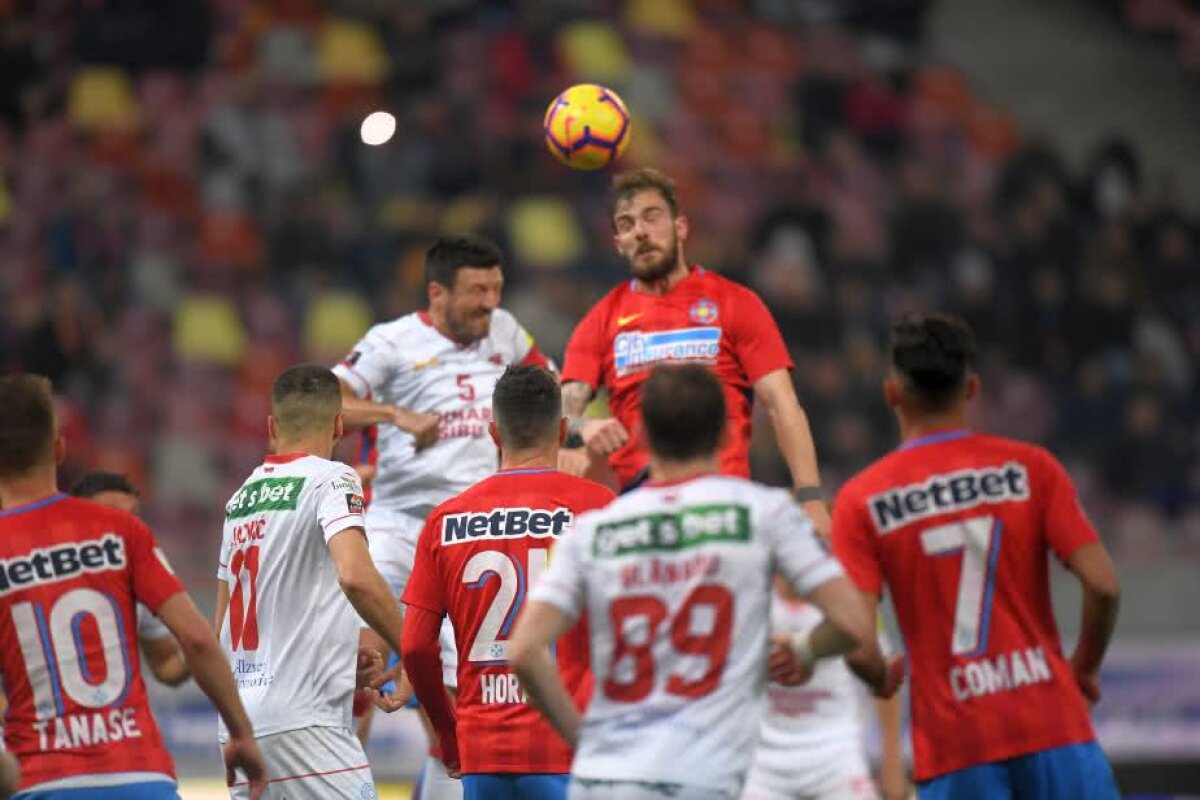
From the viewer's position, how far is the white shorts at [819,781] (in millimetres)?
8148

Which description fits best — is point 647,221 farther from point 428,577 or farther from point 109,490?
point 109,490

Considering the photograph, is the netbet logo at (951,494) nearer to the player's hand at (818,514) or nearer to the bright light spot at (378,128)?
the player's hand at (818,514)

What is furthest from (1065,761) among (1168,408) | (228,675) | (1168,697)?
(1168,408)

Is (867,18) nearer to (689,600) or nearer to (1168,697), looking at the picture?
(1168,697)

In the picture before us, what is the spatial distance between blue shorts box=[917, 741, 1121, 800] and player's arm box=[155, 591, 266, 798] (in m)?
2.22

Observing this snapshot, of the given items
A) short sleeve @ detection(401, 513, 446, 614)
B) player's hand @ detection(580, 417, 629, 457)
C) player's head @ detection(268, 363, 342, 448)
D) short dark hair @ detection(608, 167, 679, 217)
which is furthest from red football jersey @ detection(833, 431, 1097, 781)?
short dark hair @ detection(608, 167, 679, 217)

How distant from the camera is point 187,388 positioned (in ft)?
A: 53.9

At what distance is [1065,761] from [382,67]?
14.3m

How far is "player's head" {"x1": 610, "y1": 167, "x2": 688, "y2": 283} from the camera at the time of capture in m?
8.41

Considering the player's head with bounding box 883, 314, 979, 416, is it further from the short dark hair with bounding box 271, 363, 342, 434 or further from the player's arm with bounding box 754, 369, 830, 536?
the short dark hair with bounding box 271, 363, 342, 434

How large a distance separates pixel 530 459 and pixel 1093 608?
221cm

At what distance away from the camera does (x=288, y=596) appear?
289 inches

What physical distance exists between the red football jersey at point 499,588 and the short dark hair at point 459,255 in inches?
112

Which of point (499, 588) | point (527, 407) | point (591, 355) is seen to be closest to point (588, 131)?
point (591, 355)
